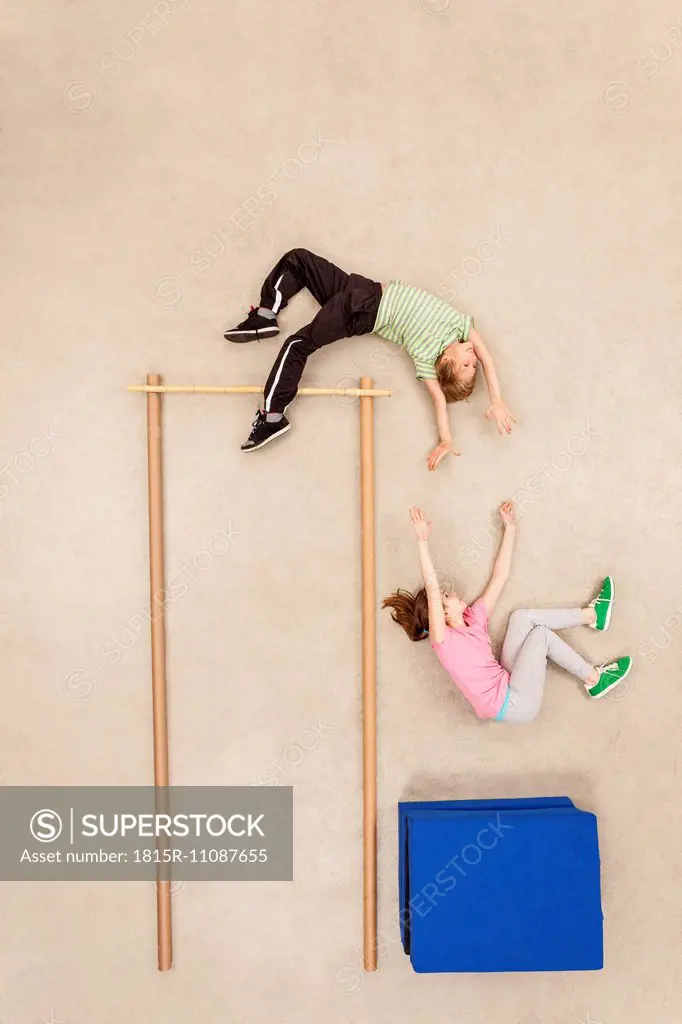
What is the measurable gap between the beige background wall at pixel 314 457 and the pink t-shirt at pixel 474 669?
112mm

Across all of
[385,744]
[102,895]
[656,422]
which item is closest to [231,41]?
[656,422]

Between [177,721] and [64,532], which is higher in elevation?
[64,532]

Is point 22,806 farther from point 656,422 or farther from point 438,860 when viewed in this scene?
point 656,422

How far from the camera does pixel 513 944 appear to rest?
1.75 metres

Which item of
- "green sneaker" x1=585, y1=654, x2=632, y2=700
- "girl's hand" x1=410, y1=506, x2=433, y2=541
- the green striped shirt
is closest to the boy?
the green striped shirt

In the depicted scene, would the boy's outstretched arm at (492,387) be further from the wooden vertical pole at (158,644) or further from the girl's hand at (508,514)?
the wooden vertical pole at (158,644)

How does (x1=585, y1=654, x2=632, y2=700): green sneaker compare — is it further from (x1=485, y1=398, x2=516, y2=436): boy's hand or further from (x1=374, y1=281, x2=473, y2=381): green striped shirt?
(x1=374, y1=281, x2=473, y2=381): green striped shirt

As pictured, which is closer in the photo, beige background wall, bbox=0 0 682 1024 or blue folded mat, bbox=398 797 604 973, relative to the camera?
blue folded mat, bbox=398 797 604 973

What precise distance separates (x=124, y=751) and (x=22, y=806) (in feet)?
1.07

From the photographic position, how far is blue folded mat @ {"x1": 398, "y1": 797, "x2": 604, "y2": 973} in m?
1.74

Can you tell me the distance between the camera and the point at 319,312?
1840 mm

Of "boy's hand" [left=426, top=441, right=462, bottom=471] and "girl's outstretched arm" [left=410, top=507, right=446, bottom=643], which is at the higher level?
"boy's hand" [left=426, top=441, right=462, bottom=471]

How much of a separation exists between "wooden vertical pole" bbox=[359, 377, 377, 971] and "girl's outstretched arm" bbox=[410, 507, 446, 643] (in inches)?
5.3

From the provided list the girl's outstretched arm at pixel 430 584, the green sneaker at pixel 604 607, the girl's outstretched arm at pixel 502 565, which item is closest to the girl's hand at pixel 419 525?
the girl's outstretched arm at pixel 430 584
